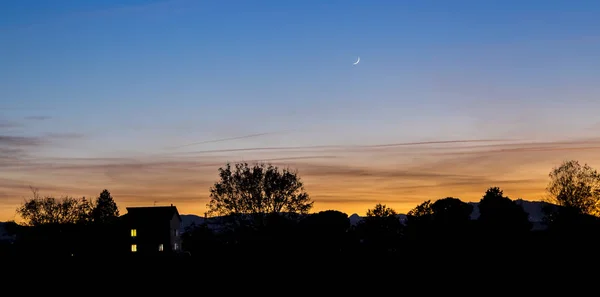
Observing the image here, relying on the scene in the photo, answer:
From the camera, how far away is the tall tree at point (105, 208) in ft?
450

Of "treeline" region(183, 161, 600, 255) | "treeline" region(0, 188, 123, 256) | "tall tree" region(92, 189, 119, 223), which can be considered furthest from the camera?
"tall tree" region(92, 189, 119, 223)

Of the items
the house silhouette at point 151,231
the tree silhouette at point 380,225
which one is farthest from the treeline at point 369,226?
the house silhouette at point 151,231

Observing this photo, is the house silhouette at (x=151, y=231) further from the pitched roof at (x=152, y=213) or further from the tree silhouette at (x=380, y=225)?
the tree silhouette at (x=380, y=225)

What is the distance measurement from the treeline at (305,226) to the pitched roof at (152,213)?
419 centimetres

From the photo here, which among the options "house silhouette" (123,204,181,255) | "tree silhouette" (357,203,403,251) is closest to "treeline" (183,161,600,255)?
"tree silhouette" (357,203,403,251)

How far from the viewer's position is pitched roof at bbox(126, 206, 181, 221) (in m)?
144

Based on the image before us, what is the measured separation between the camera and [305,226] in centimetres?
8731

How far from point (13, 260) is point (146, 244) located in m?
75.9

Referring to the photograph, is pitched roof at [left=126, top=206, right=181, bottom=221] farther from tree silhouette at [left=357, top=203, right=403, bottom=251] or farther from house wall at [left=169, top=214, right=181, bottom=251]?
tree silhouette at [left=357, top=203, right=403, bottom=251]

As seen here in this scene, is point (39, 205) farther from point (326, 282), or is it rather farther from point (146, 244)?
point (326, 282)

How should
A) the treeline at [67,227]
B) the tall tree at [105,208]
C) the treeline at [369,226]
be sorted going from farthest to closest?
the tall tree at [105,208] < the treeline at [67,227] < the treeline at [369,226]

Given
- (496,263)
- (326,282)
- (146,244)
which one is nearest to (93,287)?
(326,282)

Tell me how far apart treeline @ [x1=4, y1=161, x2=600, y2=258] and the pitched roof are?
13.7 ft

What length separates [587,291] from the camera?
39406mm
